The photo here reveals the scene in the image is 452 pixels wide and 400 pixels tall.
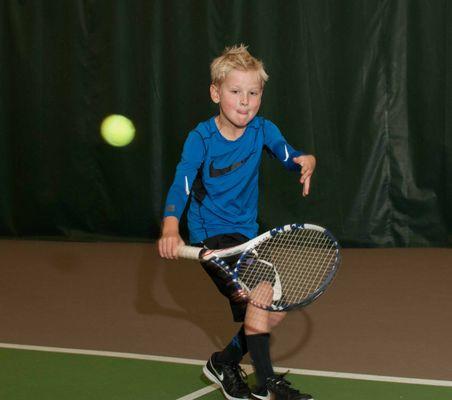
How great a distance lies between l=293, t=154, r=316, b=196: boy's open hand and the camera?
2.64 metres

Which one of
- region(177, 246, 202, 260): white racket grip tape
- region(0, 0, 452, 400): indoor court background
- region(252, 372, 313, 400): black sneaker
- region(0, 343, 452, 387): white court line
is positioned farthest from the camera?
region(0, 0, 452, 400): indoor court background

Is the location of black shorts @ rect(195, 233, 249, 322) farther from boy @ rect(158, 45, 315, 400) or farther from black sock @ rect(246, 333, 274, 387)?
black sock @ rect(246, 333, 274, 387)

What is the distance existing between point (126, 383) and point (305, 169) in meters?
1.05

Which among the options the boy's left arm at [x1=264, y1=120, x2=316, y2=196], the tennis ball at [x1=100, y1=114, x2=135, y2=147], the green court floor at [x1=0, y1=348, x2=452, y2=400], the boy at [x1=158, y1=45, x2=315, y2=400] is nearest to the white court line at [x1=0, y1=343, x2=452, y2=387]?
the green court floor at [x1=0, y1=348, x2=452, y2=400]

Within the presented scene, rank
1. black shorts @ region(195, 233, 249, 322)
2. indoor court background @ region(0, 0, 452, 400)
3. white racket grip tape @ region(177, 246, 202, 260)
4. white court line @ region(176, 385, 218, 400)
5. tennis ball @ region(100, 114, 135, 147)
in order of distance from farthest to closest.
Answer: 1. tennis ball @ region(100, 114, 135, 147)
2. indoor court background @ region(0, 0, 452, 400)
3. white court line @ region(176, 385, 218, 400)
4. black shorts @ region(195, 233, 249, 322)
5. white racket grip tape @ region(177, 246, 202, 260)

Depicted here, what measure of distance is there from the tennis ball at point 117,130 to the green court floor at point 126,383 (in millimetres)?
3294

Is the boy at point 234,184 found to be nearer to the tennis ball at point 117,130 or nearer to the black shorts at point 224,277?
the black shorts at point 224,277

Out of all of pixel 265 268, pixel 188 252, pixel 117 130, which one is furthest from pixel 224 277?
pixel 117 130

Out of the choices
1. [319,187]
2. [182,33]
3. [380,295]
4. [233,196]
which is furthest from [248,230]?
[182,33]

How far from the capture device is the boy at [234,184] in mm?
2689

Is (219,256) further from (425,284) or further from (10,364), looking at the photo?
(425,284)

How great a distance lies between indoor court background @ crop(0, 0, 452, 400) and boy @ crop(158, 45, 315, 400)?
35.7 inches

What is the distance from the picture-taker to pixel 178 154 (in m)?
6.39

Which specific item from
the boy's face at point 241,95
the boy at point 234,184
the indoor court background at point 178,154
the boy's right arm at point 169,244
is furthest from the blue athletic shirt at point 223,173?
the indoor court background at point 178,154
